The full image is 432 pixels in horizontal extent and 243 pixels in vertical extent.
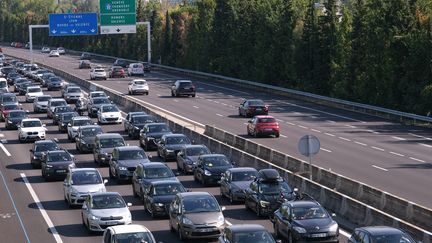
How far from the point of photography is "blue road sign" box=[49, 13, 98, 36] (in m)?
101

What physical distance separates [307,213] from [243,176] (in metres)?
8.05

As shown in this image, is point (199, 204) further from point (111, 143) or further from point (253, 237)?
point (111, 143)

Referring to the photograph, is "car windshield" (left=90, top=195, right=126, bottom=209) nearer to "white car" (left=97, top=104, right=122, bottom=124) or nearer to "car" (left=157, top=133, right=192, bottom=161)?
"car" (left=157, top=133, right=192, bottom=161)

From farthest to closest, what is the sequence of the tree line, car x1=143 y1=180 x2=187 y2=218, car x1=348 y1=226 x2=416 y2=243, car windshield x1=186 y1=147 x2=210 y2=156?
the tree line, car windshield x1=186 y1=147 x2=210 y2=156, car x1=143 y1=180 x2=187 y2=218, car x1=348 y1=226 x2=416 y2=243

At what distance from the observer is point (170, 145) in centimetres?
4662

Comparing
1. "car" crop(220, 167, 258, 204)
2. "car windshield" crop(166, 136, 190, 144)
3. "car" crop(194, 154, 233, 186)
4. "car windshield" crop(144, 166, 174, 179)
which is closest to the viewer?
"car" crop(220, 167, 258, 204)

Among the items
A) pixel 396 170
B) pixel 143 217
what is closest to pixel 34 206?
pixel 143 217

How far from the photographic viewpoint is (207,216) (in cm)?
2814

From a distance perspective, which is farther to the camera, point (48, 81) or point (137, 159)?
point (48, 81)

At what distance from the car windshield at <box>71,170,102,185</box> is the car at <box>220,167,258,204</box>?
4.50m

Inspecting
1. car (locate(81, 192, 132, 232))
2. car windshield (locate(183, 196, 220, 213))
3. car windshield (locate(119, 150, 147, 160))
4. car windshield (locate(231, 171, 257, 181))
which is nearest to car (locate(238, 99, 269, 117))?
car windshield (locate(119, 150, 147, 160))

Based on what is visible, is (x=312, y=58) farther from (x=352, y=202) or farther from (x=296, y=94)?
(x=352, y=202)

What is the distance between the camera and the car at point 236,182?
112 feet

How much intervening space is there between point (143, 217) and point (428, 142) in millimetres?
23715
